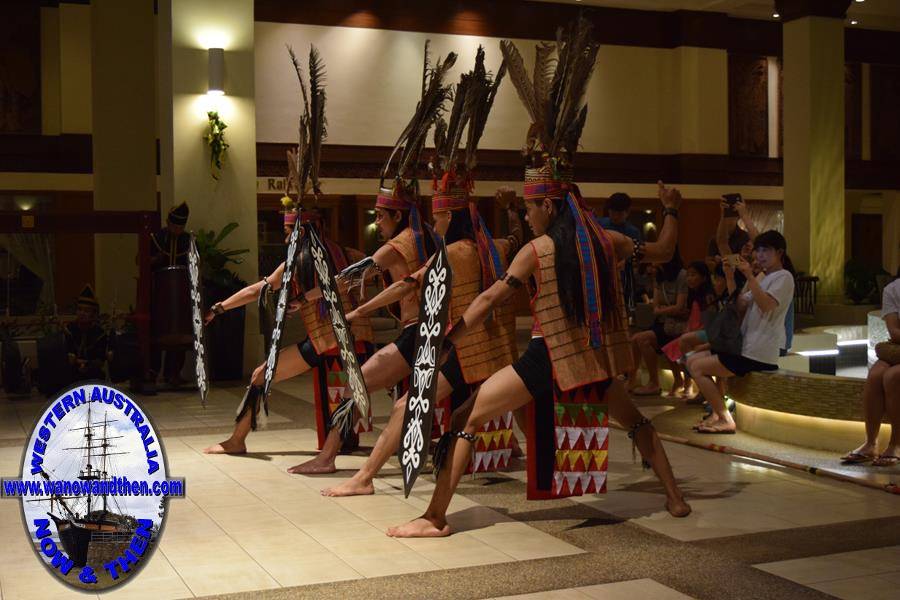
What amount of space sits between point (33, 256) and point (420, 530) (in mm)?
10047

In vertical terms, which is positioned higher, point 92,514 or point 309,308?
point 309,308

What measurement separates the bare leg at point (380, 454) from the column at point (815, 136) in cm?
1214

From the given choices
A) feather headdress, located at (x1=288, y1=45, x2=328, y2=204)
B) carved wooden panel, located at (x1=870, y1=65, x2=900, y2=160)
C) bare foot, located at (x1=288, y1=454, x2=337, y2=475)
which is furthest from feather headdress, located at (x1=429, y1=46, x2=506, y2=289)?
carved wooden panel, located at (x1=870, y1=65, x2=900, y2=160)

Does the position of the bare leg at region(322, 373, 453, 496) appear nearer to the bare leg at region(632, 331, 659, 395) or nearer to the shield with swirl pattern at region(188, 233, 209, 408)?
the shield with swirl pattern at region(188, 233, 209, 408)

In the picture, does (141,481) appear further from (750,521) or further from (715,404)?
(715,404)

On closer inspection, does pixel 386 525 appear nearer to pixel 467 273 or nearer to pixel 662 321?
pixel 467 273

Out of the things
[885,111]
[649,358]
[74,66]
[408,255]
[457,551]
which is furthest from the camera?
[885,111]

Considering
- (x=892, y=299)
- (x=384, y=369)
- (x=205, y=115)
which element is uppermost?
(x=205, y=115)

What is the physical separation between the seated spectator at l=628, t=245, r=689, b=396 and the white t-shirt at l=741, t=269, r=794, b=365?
1.45m

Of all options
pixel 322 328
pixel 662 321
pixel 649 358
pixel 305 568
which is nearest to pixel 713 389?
pixel 662 321

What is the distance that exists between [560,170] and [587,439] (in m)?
1.23

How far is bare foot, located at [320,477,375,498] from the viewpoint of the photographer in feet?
19.0

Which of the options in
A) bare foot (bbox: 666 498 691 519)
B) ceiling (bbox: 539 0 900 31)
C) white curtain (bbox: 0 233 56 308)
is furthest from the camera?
ceiling (bbox: 539 0 900 31)

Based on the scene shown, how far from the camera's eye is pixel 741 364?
7477mm
